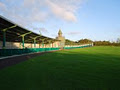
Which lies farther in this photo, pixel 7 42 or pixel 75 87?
pixel 7 42

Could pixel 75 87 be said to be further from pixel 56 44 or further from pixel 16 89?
pixel 56 44

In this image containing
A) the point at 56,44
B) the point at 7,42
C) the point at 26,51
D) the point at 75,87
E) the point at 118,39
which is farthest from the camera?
the point at 118,39

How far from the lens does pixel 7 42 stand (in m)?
31.0

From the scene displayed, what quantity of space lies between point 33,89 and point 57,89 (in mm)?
691

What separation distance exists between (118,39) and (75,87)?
380 ft

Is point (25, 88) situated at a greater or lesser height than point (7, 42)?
lesser

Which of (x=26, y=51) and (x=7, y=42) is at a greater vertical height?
(x=7, y=42)

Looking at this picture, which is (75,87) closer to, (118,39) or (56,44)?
(56,44)

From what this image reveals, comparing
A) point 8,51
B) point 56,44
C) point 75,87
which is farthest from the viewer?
point 56,44

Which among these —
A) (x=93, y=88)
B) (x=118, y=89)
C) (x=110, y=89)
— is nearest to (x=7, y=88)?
(x=93, y=88)

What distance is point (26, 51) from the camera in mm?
21016

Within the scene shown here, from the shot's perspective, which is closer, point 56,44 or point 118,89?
point 118,89

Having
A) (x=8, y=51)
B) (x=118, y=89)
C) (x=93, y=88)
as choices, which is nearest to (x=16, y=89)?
(x=93, y=88)

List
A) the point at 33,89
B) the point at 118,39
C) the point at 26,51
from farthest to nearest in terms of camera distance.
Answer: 1. the point at 118,39
2. the point at 26,51
3. the point at 33,89
